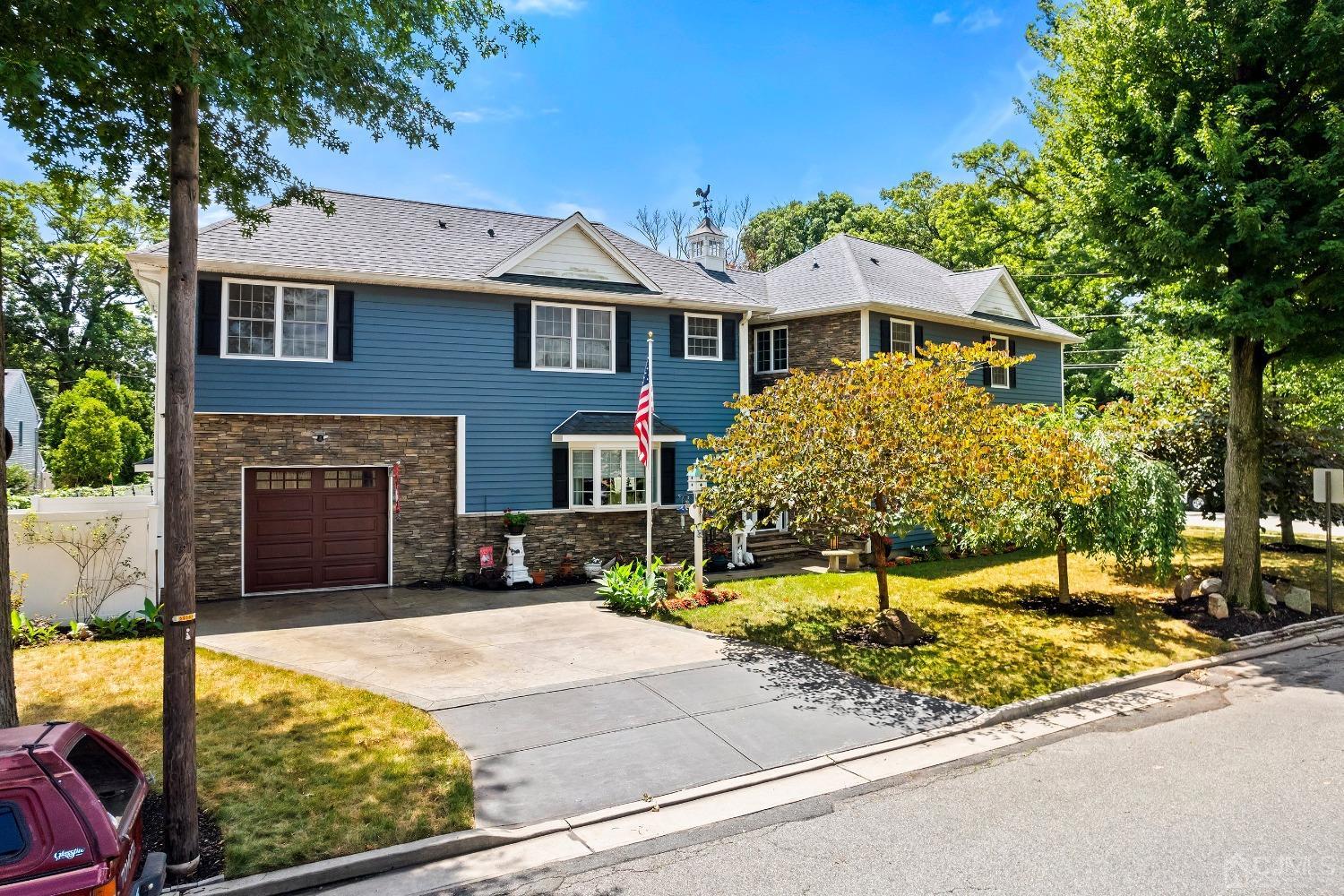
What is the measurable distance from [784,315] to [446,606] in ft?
36.7

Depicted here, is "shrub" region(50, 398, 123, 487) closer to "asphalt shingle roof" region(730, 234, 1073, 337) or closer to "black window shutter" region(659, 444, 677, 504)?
"black window shutter" region(659, 444, 677, 504)

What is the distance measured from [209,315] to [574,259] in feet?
24.0

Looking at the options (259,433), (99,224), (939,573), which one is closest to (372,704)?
(259,433)

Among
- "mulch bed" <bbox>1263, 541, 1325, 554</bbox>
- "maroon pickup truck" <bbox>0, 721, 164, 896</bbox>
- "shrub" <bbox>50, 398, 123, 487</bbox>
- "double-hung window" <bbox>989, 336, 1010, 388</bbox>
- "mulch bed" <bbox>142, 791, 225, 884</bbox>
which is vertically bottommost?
"mulch bed" <bbox>142, 791, 225, 884</bbox>

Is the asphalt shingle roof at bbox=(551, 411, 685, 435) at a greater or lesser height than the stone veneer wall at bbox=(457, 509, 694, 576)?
greater

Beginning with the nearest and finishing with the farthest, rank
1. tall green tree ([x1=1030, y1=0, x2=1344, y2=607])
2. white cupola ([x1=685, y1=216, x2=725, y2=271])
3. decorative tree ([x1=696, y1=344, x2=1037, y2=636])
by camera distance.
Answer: decorative tree ([x1=696, y1=344, x2=1037, y2=636]) → tall green tree ([x1=1030, y1=0, x2=1344, y2=607]) → white cupola ([x1=685, y1=216, x2=725, y2=271])

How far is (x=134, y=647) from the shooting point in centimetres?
997

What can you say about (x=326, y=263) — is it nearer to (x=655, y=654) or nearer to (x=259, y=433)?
(x=259, y=433)

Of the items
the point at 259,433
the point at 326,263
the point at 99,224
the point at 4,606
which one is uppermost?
the point at 99,224

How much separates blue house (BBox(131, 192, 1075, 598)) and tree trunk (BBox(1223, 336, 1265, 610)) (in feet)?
23.9

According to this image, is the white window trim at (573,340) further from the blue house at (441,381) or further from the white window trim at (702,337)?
the white window trim at (702,337)

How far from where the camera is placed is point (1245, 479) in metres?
12.4

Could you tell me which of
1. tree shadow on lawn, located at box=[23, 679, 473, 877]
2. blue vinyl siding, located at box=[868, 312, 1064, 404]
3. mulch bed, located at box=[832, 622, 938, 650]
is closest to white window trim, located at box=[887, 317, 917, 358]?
blue vinyl siding, located at box=[868, 312, 1064, 404]

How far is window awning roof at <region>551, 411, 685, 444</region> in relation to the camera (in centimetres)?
1574
